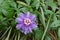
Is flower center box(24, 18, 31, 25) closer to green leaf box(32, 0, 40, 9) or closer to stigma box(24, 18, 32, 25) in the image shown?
stigma box(24, 18, 32, 25)

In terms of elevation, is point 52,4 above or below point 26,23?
above

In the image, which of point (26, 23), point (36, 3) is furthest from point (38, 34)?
point (36, 3)

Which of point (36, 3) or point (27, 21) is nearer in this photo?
point (27, 21)

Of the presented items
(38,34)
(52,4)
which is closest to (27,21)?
(38,34)

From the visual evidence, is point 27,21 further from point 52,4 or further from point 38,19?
point 52,4

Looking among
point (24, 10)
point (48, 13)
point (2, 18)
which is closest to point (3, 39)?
point (2, 18)

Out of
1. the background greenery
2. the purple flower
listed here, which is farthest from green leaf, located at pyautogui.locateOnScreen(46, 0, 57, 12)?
the purple flower
